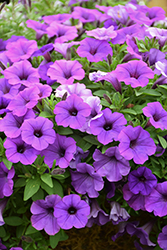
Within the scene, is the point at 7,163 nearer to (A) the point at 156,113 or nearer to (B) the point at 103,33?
(A) the point at 156,113

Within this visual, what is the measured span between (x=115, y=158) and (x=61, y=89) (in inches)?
17.2

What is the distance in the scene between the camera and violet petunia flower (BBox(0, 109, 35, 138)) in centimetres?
117

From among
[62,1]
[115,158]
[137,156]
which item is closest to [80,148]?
[115,158]

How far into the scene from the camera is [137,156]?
1.13 metres

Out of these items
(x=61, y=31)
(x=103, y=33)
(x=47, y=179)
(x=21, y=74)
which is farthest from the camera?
(x=61, y=31)

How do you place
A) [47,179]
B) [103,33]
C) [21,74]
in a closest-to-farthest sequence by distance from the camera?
[47,179] → [21,74] → [103,33]

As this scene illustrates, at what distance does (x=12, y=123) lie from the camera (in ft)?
3.99

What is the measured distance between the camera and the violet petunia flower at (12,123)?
117 cm

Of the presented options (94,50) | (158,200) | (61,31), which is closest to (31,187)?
(158,200)

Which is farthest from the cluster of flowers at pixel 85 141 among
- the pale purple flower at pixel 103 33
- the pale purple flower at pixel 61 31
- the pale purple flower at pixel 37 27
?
the pale purple flower at pixel 37 27

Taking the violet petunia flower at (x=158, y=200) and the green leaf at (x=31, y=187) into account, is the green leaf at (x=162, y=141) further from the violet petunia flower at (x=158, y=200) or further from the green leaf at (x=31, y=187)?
the green leaf at (x=31, y=187)

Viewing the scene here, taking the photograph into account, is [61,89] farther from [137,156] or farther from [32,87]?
[137,156]

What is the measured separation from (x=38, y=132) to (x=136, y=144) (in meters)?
0.46

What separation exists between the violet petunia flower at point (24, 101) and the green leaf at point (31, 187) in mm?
316
